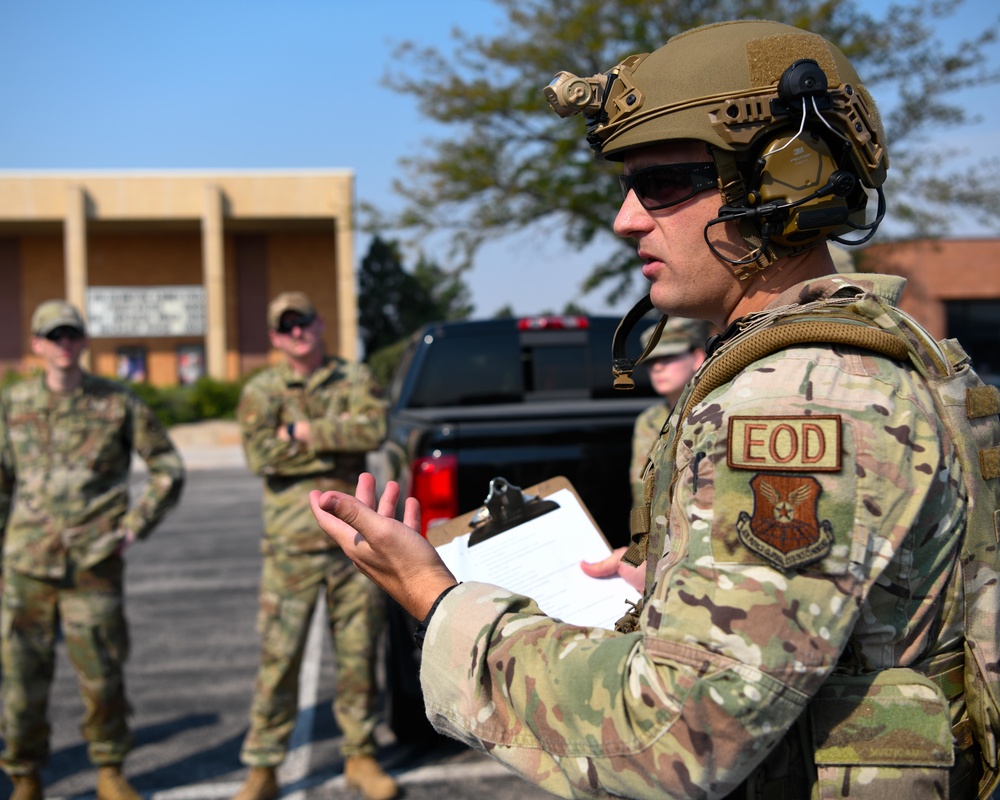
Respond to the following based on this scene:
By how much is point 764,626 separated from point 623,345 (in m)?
0.91

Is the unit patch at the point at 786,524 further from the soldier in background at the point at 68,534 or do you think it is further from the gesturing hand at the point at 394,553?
the soldier in background at the point at 68,534

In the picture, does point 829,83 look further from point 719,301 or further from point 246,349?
point 246,349

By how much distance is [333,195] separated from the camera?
33.2 m

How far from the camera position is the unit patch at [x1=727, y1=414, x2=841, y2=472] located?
1.20 m

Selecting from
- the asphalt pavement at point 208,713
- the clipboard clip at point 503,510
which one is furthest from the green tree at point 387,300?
the clipboard clip at point 503,510

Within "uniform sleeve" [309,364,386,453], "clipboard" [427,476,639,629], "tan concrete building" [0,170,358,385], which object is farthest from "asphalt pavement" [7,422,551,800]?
"tan concrete building" [0,170,358,385]

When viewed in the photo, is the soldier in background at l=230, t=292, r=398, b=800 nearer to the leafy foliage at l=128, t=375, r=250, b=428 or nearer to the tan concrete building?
the leafy foliage at l=128, t=375, r=250, b=428

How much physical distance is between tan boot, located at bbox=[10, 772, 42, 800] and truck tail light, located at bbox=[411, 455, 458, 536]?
84.1 inches

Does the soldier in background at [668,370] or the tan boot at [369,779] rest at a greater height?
the soldier in background at [668,370]

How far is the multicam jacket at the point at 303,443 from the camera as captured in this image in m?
4.86

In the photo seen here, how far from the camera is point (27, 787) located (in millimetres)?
4418

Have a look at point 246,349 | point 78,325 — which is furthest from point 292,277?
point 78,325

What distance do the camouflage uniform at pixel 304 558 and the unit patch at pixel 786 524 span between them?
3734mm

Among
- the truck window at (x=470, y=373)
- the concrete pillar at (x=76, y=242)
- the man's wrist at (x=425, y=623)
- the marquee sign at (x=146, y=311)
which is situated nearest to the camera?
the man's wrist at (x=425, y=623)
